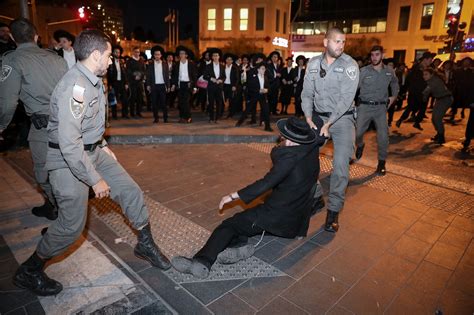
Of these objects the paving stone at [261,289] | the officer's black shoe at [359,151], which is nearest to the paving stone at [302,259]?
the paving stone at [261,289]

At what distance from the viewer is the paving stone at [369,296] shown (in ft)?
8.95

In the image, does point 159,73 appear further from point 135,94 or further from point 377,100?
point 377,100

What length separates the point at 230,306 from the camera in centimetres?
270

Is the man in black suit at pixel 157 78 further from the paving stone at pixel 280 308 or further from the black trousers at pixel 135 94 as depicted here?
the paving stone at pixel 280 308

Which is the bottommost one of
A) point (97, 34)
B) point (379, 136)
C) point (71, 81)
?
point (379, 136)

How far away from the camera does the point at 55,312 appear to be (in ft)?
8.40

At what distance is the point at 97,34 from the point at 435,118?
8.89 metres

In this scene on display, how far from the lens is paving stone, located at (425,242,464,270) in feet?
11.2

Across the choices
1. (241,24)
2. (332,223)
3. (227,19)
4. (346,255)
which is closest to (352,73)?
(332,223)

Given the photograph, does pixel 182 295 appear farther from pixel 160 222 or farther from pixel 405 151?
pixel 405 151

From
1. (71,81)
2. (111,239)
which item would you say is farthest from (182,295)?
(71,81)

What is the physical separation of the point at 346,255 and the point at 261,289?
1.11 metres

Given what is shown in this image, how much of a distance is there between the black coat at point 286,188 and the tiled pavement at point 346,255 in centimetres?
37

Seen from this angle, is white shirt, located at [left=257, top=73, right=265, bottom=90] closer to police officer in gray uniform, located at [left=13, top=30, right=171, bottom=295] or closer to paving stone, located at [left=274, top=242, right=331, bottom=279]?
paving stone, located at [left=274, top=242, right=331, bottom=279]
